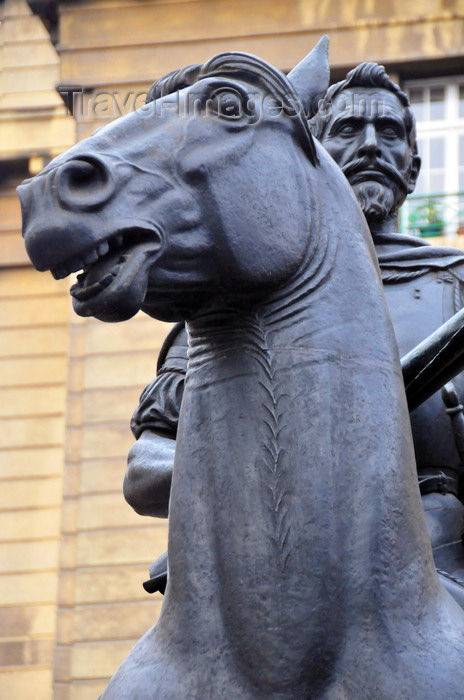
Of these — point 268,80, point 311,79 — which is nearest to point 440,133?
point 311,79

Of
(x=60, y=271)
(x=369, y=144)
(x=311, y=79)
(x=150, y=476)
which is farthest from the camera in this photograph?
(x=369, y=144)

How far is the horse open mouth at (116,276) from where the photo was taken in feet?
7.39

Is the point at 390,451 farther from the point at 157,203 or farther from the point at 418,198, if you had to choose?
the point at 418,198

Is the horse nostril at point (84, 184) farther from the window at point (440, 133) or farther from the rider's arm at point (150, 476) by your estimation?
the window at point (440, 133)

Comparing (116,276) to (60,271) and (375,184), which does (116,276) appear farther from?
(375,184)

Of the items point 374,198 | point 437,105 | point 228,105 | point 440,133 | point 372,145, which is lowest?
point 440,133

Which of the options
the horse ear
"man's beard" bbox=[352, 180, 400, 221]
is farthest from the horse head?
"man's beard" bbox=[352, 180, 400, 221]

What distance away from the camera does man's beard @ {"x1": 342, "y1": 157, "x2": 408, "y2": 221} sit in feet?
11.6

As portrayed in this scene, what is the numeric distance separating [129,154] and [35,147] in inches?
667

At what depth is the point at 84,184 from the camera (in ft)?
7.52

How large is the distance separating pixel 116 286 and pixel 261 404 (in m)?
0.31

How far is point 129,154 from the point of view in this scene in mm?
2381

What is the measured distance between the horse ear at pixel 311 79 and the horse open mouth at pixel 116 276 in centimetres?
53

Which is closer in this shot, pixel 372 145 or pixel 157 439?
pixel 157 439
